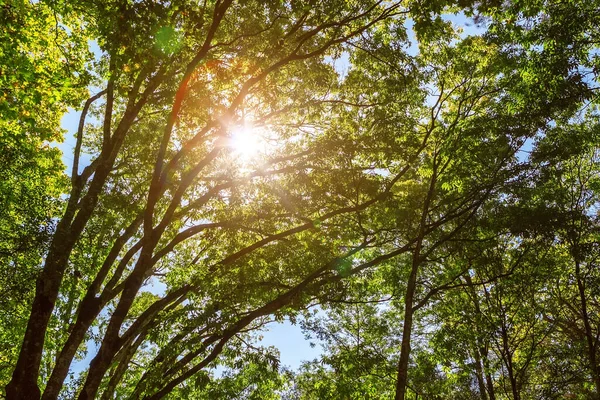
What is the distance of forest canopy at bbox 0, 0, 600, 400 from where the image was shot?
886cm

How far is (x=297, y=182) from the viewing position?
11750 mm

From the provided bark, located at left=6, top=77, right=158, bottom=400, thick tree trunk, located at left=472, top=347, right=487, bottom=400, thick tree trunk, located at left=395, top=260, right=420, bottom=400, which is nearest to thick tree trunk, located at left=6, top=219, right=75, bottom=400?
bark, located at left=6, top=77, right=158, bottom=400

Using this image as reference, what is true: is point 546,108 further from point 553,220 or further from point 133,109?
point 133,109

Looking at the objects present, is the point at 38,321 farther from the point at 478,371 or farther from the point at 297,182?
the point at 478,371

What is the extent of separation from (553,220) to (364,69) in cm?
773

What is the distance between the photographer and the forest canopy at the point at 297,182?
349 inches

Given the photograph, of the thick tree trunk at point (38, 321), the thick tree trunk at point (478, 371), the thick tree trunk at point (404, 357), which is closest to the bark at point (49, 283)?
the thick tree trunk at point (38, 321)

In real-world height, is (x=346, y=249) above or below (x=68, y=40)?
below

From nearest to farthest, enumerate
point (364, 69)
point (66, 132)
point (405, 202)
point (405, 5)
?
point (405, 5) → point (364, 69) → point (405, 202) → point (66, 132)

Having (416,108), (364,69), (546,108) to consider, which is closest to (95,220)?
(364,69)

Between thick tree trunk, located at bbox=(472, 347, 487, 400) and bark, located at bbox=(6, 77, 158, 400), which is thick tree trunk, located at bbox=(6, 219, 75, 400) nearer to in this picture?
bark, located at bbox=(6, 77, 158, 400)

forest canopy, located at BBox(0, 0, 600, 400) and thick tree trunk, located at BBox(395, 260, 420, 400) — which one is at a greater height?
forest canopy, located at BBox(0, 0, 600, 400)

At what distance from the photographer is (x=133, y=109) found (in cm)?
1010

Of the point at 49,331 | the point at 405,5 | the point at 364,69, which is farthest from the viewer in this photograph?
the point at 49,331
